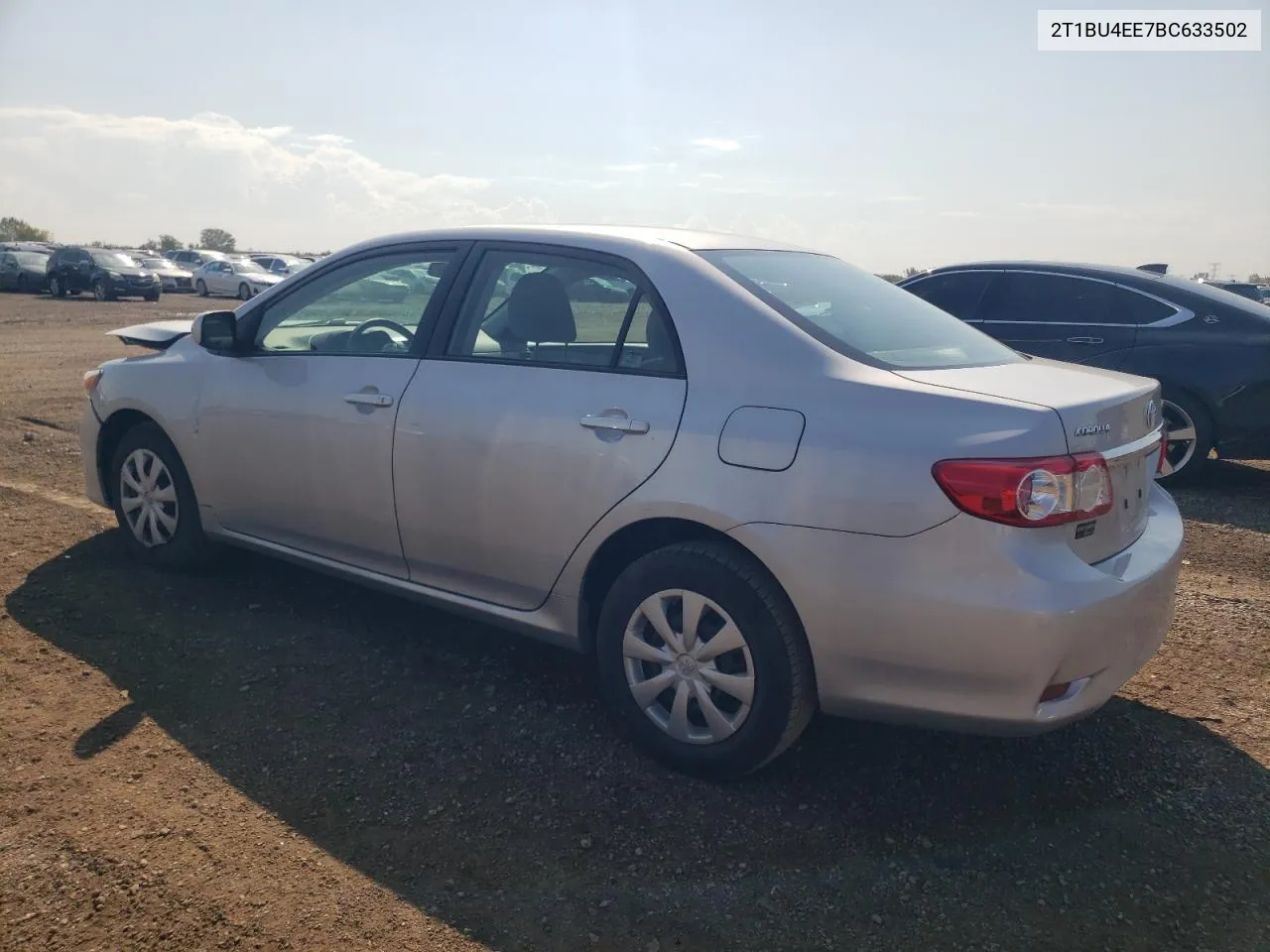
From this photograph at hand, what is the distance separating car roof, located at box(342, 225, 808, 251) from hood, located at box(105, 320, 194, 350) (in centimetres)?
156

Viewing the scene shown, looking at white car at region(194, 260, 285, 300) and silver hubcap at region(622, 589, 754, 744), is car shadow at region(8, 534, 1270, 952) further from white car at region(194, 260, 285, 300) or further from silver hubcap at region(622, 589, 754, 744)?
white car at region(194, 260, 285, 300)

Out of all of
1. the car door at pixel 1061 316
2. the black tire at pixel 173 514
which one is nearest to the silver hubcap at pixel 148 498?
the black tire at pixel 173 514

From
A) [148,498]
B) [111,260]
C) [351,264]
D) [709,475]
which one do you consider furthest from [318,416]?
[111,260]

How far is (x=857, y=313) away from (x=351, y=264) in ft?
6.89

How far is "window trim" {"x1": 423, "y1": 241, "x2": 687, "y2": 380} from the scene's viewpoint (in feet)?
11.0

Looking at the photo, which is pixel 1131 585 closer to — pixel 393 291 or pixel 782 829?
pixel 782 829

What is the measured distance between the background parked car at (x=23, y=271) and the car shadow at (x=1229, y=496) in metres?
34.6

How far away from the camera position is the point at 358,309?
168 inches

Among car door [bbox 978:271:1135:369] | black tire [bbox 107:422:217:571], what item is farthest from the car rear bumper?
car door [bbox 978:271:1135:369]

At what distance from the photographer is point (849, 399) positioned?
2.93 meters

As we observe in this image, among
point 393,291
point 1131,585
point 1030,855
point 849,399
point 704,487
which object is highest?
point 393,291

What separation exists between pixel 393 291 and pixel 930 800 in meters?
2.73

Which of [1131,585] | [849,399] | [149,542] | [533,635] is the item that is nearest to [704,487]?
[849,399]

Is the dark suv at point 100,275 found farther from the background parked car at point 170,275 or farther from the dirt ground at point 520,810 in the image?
the dirt ground at point 520,810
